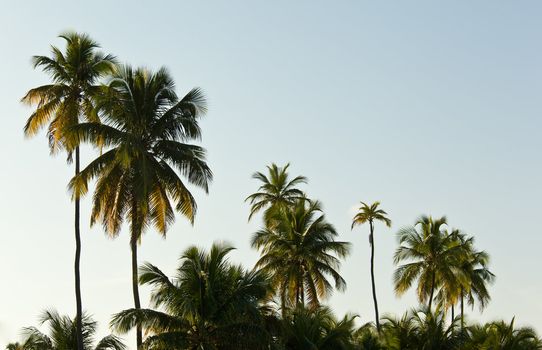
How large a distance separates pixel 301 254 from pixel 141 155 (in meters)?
18.0

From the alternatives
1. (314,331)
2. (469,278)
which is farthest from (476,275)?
(314,331)

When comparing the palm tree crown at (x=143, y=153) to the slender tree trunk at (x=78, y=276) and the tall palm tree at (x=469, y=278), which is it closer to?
the slender tree trunk at (x=78, y=276)

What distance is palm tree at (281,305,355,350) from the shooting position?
38938mm

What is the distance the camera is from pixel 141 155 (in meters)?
37.8

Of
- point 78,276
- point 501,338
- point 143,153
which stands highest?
point 143,153

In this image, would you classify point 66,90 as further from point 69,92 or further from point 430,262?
point 430,262

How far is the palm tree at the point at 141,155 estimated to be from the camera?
38.1 meters

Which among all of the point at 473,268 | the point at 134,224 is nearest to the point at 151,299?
the point at 134,224

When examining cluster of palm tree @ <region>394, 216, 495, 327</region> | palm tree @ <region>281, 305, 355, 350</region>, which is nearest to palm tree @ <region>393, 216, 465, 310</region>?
cluster of palm tree @ <region>394, 216, 495, 327</region>

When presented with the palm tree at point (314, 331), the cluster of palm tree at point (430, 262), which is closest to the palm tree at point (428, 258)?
the cluster of palm tree at point (430, 262)

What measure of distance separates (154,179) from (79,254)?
5.35 m

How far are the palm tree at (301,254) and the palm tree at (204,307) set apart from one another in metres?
17.0

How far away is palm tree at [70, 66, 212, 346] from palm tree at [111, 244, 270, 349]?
3.76 metres

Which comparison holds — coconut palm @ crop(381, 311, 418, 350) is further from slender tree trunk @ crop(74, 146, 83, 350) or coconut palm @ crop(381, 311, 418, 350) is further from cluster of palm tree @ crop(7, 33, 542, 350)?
slender tree trunk @ crop(74, 146, 83, 350)
